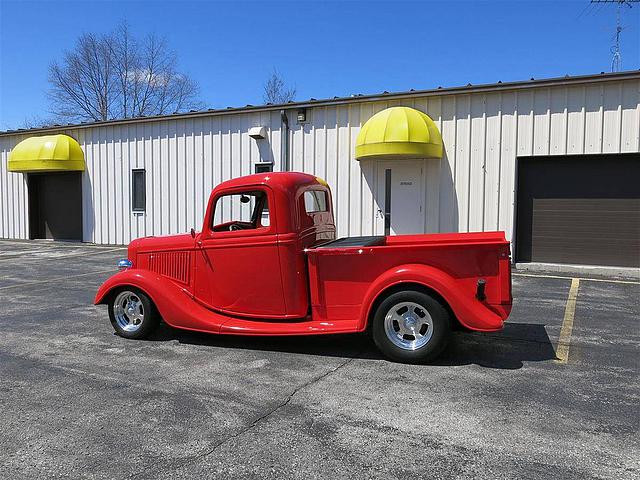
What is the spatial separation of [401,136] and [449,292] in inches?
292

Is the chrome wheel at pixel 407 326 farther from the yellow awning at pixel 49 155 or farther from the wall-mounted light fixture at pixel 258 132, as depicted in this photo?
the yellow awning at pixel 49 155

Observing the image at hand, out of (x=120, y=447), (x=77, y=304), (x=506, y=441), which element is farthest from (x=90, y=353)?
(x=506, y=441)

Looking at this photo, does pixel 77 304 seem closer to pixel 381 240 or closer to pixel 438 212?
pixel 381 240

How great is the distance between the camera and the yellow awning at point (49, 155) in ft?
56.7

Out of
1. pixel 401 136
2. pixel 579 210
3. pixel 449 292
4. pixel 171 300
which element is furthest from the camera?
pixel 401 136

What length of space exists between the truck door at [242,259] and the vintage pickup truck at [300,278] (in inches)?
0.5

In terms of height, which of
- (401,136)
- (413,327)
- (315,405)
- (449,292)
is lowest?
(315,405)

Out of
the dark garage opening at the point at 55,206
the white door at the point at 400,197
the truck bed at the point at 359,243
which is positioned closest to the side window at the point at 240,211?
the truck bed at the point at 359,243

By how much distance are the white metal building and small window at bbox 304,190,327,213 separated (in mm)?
5613

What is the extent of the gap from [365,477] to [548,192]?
1037 cm

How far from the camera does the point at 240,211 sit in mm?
6008

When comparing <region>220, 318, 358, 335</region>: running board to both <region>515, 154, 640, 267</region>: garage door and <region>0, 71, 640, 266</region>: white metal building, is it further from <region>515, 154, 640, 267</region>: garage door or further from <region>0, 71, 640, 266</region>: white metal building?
<region>515, 154, 640, 267</region>: garage door

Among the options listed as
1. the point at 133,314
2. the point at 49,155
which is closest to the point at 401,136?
the point at 133,314

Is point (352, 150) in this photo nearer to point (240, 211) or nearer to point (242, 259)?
point (240, 211)
